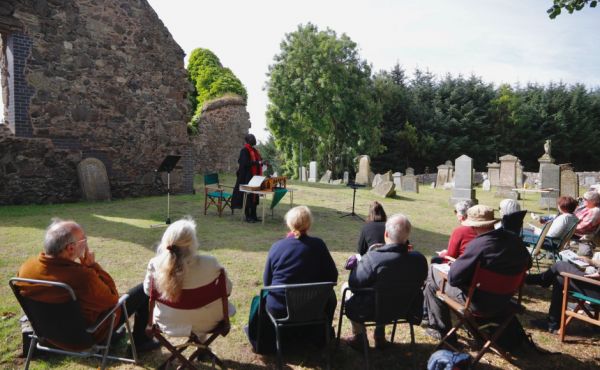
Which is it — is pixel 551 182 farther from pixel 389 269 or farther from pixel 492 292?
pixel 389 269

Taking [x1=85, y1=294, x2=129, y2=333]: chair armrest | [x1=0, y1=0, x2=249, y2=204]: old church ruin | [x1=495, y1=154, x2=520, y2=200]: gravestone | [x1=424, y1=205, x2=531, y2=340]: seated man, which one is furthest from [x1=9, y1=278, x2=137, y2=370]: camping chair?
[x1=495, y1=154, x2=520, y2=200]: gravestone

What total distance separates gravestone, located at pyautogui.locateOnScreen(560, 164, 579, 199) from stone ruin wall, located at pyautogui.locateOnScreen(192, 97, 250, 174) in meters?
14.4

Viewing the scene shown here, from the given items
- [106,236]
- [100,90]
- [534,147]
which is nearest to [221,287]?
[106,236]

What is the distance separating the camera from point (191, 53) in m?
23.2

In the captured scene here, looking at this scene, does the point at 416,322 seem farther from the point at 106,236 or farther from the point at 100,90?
the point at 100,90

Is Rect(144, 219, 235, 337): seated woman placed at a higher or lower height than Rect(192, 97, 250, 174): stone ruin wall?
lower

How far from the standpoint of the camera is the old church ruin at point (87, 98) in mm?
10477

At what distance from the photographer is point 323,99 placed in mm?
30000

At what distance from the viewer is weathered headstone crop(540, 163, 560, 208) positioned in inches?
529

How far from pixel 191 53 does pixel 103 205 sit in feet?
48.0

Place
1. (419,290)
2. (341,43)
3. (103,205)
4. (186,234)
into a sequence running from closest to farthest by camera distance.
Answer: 1. (186,234)
2. (419,290)
3. (103,205)
4. (341,43)

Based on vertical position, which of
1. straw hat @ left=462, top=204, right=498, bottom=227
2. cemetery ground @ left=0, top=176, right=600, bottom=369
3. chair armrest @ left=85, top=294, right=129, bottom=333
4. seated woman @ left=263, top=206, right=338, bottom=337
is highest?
straw hat @ left=462, top=204, right=498, bottom=227

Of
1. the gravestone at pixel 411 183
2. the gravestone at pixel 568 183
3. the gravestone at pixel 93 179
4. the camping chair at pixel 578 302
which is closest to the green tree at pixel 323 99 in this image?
the gravestone at pixel 411 183

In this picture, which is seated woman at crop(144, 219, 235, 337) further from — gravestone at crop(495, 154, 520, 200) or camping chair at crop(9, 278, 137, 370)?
gravestone at crop(495, 154, 520, 200)
